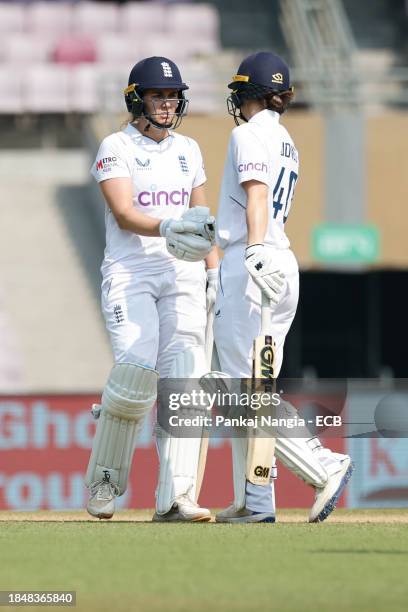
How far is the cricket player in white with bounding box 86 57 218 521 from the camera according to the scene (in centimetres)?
631

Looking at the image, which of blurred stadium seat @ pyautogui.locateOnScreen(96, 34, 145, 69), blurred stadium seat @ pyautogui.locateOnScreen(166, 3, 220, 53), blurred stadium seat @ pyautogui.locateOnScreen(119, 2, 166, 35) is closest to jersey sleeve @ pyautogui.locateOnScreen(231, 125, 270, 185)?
blurred stadium seat @ pyautogui.locateOnScreen(96, 34, 145, 69)

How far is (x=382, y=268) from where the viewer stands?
16.4 meters

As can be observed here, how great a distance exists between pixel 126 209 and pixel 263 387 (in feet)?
3.23

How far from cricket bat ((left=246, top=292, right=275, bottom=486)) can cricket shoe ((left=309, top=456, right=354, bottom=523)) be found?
0.28 meters

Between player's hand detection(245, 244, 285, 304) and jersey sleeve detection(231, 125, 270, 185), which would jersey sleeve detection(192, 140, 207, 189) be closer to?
jersey sleeve detection(231, 125, 270, 185)

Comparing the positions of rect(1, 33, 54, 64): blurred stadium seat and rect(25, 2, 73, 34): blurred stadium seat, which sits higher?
rect(25, 2, 73, 34): blurred stadium seat

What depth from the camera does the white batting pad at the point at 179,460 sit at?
20.9 ft

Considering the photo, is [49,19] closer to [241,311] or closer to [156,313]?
[156,313]

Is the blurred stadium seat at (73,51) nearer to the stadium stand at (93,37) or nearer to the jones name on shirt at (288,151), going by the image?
the stadium stand at (93,37)

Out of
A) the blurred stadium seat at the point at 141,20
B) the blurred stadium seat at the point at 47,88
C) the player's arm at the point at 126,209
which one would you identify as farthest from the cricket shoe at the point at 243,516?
the blurred stadium seat at the point at 141,20

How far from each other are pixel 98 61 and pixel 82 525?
1294cm

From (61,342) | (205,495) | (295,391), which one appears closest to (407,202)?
(61,342)

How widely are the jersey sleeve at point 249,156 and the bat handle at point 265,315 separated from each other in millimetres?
485

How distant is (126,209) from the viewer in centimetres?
637
